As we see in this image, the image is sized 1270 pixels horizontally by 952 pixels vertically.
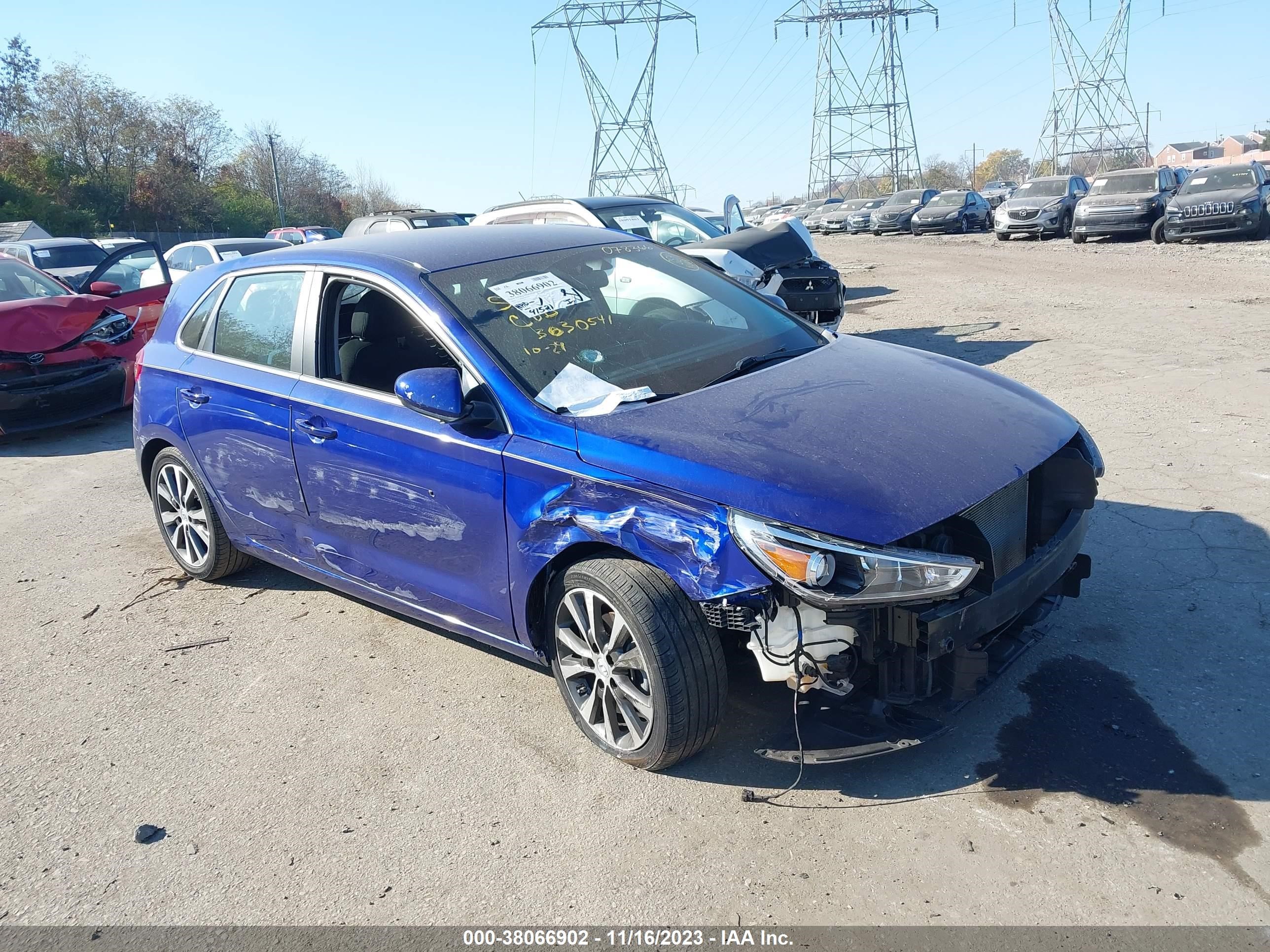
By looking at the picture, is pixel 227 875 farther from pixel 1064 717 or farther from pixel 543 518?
pixel 1064 717

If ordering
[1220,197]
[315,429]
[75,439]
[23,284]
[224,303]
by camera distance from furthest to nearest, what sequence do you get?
[1220,197] → [23,284] → [75,439] → [224,303] → [315,429]

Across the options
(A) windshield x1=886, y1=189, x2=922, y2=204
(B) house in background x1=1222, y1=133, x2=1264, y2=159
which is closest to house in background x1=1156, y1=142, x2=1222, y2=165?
(B) house in background x1=1222, y1=133, x2=1264, y2=159

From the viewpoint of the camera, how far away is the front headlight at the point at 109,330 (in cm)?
928

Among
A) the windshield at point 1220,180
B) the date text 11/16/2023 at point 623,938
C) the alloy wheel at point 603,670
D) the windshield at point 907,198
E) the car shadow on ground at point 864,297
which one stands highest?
the windshield at point 907,198

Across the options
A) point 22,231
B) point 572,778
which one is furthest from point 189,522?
point 22,231

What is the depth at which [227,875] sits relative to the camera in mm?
3018

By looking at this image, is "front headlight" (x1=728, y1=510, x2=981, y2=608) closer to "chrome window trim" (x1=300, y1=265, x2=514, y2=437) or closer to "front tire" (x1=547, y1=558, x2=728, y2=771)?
"front tire" (x1=547, y1=558, x2=728, y2=771)

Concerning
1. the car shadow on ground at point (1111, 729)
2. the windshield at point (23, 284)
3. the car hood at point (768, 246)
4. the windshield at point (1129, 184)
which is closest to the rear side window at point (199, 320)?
the car shadow on ground at point (1111, 729)

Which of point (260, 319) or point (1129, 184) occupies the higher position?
point (1129, 184)

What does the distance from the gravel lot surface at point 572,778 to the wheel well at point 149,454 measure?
0.57m

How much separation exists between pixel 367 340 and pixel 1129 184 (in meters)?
23.7

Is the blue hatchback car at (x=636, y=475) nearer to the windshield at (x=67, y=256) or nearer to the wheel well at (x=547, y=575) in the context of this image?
the wheel well at (x=547, y=575)

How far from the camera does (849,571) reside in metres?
2.87

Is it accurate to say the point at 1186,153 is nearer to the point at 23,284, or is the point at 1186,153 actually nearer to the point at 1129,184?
the point at 1129,184
